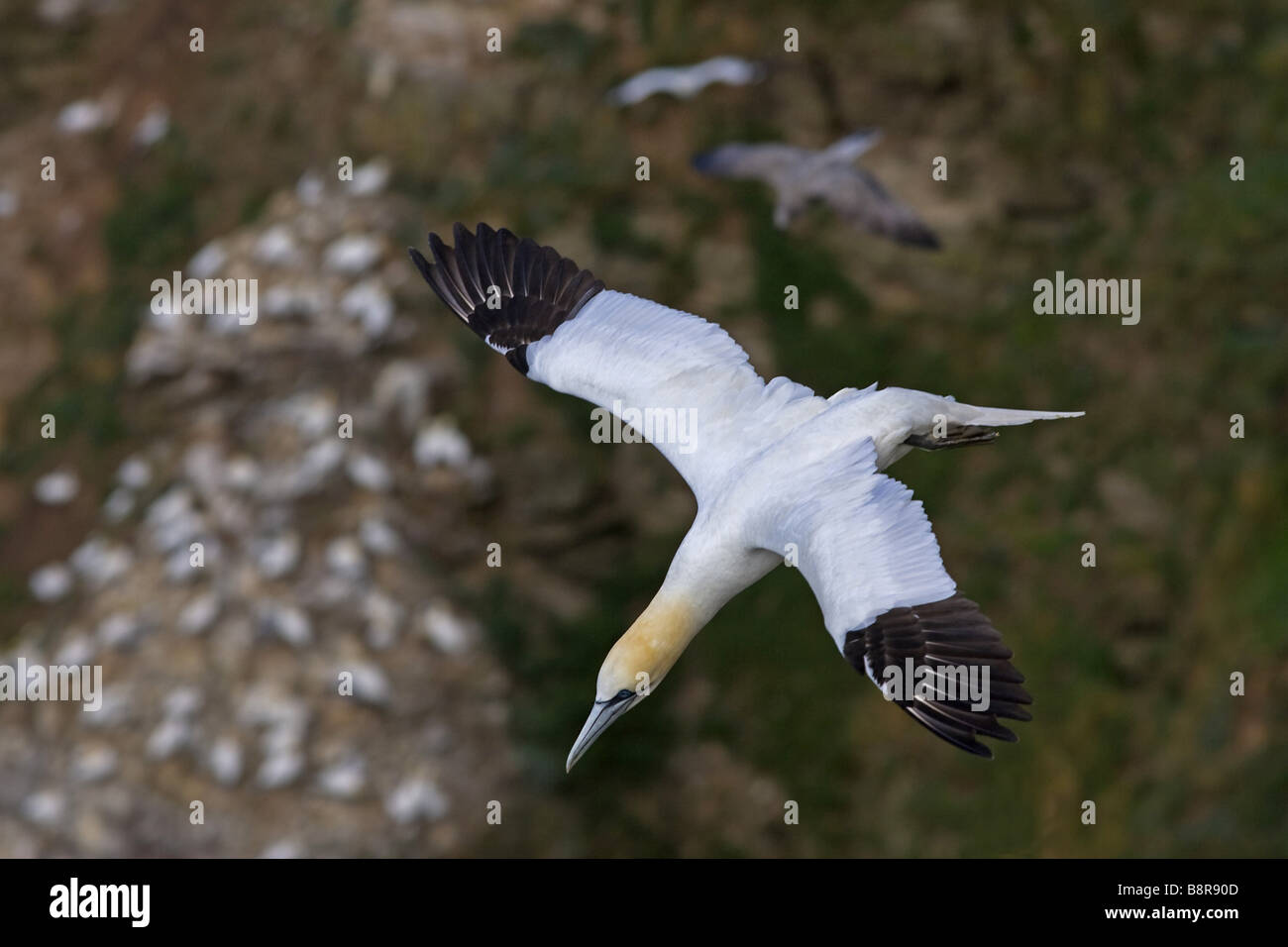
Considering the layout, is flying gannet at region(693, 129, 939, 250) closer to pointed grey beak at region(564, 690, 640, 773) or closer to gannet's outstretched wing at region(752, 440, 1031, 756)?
gannet's outstretched wing at region(752, 440, 1031, 756)

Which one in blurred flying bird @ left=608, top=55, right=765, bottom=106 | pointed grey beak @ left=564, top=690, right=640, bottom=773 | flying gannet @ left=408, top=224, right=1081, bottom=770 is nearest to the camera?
flying gannet @ left=408, top=224, right=1081, bottom=770

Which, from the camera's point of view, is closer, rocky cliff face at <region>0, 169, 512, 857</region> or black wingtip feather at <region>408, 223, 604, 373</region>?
black wingtip feather at <region>408, 223, 604, 373</region>

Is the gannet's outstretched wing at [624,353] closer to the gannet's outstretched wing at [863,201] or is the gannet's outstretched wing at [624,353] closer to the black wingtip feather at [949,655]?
the black wingtip feather at [949,655]

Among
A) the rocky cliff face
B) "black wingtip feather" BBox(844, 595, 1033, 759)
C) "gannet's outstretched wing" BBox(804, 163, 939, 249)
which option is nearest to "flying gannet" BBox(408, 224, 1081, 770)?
"black wingtip feather" BBox(844, 595, 1033, 759)

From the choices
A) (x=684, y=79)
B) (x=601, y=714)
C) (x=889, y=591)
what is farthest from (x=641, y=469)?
(x=889, y=591)

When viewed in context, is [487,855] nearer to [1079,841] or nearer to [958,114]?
[1079,841]

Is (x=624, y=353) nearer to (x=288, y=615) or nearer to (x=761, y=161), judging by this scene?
(x=761, y=161)

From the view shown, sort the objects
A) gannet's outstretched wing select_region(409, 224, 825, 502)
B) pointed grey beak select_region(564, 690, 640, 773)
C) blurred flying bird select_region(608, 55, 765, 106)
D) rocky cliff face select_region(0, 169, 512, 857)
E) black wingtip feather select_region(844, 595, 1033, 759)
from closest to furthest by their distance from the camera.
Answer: black wingtip feather select_region(844, 595, 1033, 759), pointed grey beak select_region(564, 690, 640, 773), gannet's outstretched wing select_region(409, 224, 825, 502), rocky cliff face select_region(0, 169, 512, 857), blurred flying bird select_region(608, 55, 765, 106)
